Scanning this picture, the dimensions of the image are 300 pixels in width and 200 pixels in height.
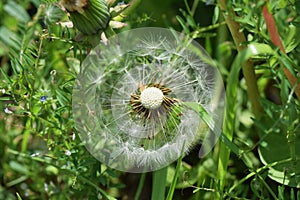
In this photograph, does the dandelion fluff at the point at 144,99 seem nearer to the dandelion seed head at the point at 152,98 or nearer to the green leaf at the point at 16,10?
the dandelion seed head at the point at 152,98

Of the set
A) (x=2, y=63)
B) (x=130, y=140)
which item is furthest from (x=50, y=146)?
(x=2, y=63)

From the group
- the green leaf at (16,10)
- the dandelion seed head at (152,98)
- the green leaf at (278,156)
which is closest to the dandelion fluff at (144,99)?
the dandelion seed head at (152,98)

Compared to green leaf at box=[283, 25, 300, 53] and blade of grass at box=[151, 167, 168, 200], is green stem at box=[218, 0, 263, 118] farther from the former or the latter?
blade of grass at box=[151, 167, 168, 200]

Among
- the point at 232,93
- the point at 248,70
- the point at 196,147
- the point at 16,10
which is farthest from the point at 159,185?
the point at 16,10

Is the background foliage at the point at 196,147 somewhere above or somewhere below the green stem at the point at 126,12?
below

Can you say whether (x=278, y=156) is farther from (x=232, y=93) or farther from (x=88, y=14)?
(x=88, y=14)

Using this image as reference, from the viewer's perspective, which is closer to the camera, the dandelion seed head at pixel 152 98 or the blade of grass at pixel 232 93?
the blade of grass at pixel 232 93
